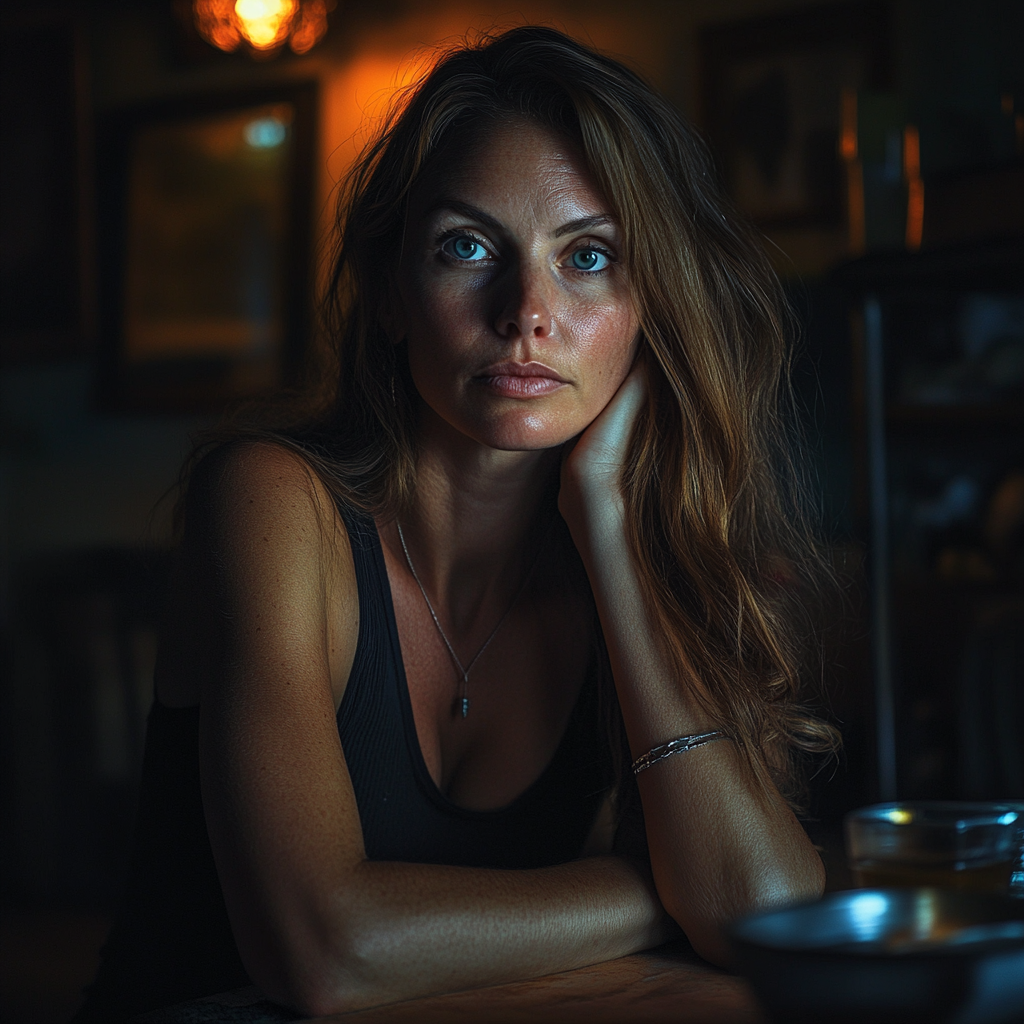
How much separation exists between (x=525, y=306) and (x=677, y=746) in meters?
0.47

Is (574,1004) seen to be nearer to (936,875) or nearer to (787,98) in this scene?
(936,875)

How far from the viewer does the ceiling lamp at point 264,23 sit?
326 centimetres

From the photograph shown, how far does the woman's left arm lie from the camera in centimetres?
95

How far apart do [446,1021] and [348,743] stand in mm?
461

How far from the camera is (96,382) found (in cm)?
389

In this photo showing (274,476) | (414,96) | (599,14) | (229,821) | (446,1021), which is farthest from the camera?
(599,14)

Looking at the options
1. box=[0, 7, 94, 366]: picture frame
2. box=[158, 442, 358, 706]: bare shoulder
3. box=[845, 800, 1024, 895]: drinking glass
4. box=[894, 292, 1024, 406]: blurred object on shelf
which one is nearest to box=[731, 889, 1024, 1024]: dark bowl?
box=[845, 800, 1024, 895]: drinking glass

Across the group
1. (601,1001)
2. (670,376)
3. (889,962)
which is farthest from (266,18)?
(889,962)

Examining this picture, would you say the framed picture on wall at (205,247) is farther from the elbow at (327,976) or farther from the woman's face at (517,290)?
the elbow at (327,976)

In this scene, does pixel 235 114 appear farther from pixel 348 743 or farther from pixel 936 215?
pixel 348 743

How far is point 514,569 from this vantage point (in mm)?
1424

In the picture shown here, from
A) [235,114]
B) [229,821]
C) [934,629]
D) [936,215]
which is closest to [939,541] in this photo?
[934,629]

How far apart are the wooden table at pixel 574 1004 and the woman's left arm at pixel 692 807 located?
7 cm

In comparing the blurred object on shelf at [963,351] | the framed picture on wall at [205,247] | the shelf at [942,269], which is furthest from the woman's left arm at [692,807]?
the framed picture on wall at [205,247]
